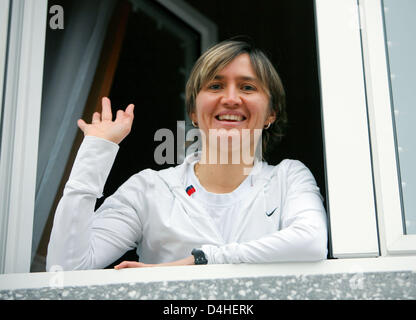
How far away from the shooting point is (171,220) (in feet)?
5.92

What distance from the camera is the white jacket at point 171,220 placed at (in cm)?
147

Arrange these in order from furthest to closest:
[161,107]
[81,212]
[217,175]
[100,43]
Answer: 1. [161,107]
2. [100,43]
3. [217,175]
4. [81,212]

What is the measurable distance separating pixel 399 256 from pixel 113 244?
36.8 inches

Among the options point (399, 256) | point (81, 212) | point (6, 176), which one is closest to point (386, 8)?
point (399, 256)

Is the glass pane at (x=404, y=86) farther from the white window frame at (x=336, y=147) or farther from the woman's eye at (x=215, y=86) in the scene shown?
the woman's eye at (x=215, y=86)

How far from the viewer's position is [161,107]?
3250 millimetres

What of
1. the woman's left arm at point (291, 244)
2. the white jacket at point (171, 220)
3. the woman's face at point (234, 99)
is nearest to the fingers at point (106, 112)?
the white jacket at point (171, 220)

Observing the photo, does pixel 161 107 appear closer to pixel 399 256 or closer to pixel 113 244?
pixel 113 244

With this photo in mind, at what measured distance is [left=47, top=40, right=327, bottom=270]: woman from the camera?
1.56 meters

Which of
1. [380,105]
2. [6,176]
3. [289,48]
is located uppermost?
[289,48]

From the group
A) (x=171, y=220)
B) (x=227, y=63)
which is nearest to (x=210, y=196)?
(x=171, y=220)

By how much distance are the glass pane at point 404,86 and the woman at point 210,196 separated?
26cm

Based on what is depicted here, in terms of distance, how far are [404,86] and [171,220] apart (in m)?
0.85

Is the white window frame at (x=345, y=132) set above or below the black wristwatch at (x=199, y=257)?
above
